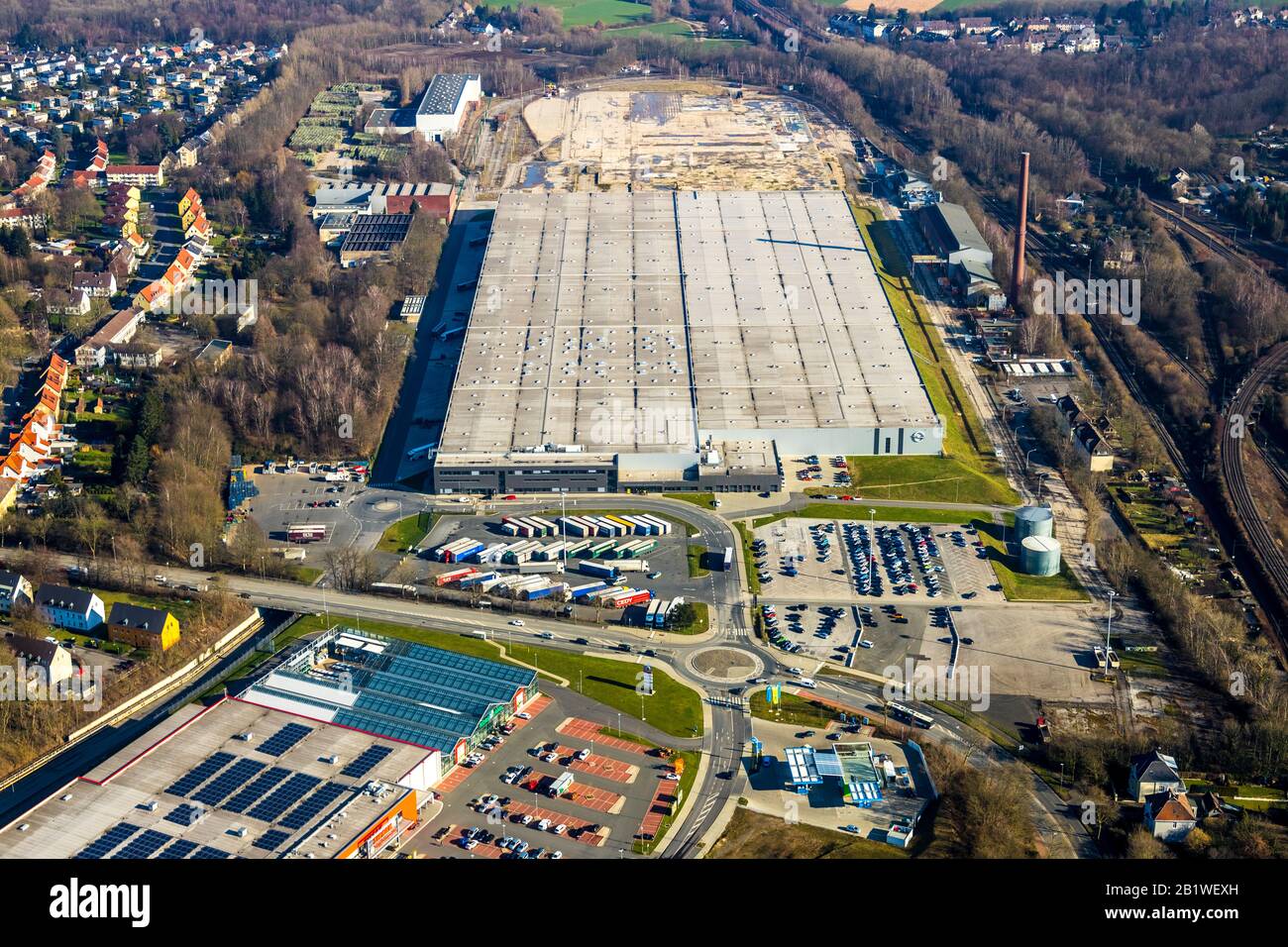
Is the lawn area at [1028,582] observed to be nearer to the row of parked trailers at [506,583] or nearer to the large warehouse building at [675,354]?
the large warehouse building at [675,354]

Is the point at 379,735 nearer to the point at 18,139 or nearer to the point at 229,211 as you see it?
the point at 229,211

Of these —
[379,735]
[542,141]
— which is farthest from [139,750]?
[542,141]

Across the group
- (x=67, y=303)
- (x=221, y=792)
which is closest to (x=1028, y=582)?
(x=221, y=792)

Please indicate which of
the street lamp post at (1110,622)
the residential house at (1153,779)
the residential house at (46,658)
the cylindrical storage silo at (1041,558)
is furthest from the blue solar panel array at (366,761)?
the cylindrical storage silo at (1041,558)

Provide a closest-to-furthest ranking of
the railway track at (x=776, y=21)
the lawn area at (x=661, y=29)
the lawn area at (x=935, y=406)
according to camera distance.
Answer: the lawn area at (x=935, y=406) < the railway track at (x=776, y=21) < the lawn area at (x=661, y=29)

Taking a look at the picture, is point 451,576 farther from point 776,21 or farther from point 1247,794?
point 776,21

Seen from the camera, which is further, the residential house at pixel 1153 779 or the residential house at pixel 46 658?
the residential house at pixel 46 658

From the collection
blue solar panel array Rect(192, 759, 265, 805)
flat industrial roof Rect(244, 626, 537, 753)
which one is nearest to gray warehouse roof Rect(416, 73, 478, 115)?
flat industrial roof Rect(244, 626, 537, 753)
